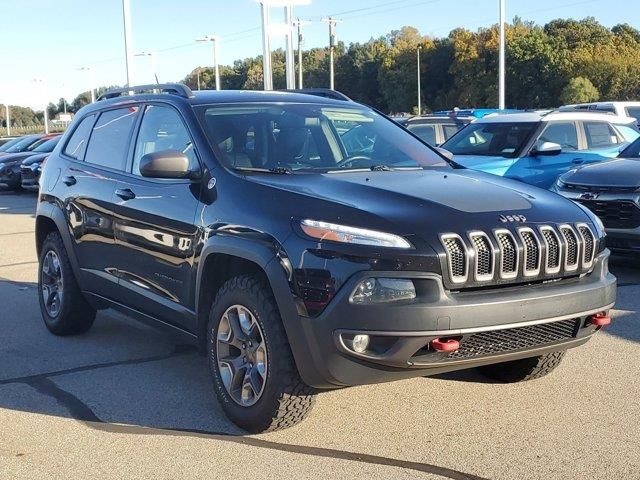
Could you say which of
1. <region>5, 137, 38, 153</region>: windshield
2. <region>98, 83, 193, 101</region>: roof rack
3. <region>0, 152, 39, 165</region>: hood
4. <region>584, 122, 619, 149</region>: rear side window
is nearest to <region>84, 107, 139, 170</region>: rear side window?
<region>98, 83, 193, 101</region>: roof rack

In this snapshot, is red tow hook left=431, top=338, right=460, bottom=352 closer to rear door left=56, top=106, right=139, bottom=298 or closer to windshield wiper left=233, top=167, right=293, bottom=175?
windshield wiper left=233, top=167, right=293, bottom=175

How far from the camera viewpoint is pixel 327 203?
408 centimetres

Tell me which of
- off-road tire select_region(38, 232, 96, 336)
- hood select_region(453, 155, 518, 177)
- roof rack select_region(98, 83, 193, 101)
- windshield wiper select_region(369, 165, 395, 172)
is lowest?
off-road tire select_region(38, 232, 96, 336)

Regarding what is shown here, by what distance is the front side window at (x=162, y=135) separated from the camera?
5059 millimetres

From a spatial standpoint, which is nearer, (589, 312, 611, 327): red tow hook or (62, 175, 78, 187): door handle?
(589, 312, 611, 327): red tow hook

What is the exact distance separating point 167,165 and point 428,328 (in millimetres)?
1850

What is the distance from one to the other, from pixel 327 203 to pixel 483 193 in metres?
0.93

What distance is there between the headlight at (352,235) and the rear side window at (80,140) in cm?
310

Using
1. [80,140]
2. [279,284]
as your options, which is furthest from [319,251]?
[80,140]

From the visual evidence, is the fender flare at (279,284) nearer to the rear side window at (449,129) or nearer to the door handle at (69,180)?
the door handle at (69,180)

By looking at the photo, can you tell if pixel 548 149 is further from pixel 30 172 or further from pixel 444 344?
pixel 30 172

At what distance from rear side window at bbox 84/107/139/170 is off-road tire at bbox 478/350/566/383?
2824mm

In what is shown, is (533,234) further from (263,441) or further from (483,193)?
(263,441)

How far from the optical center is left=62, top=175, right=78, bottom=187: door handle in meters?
6.25
